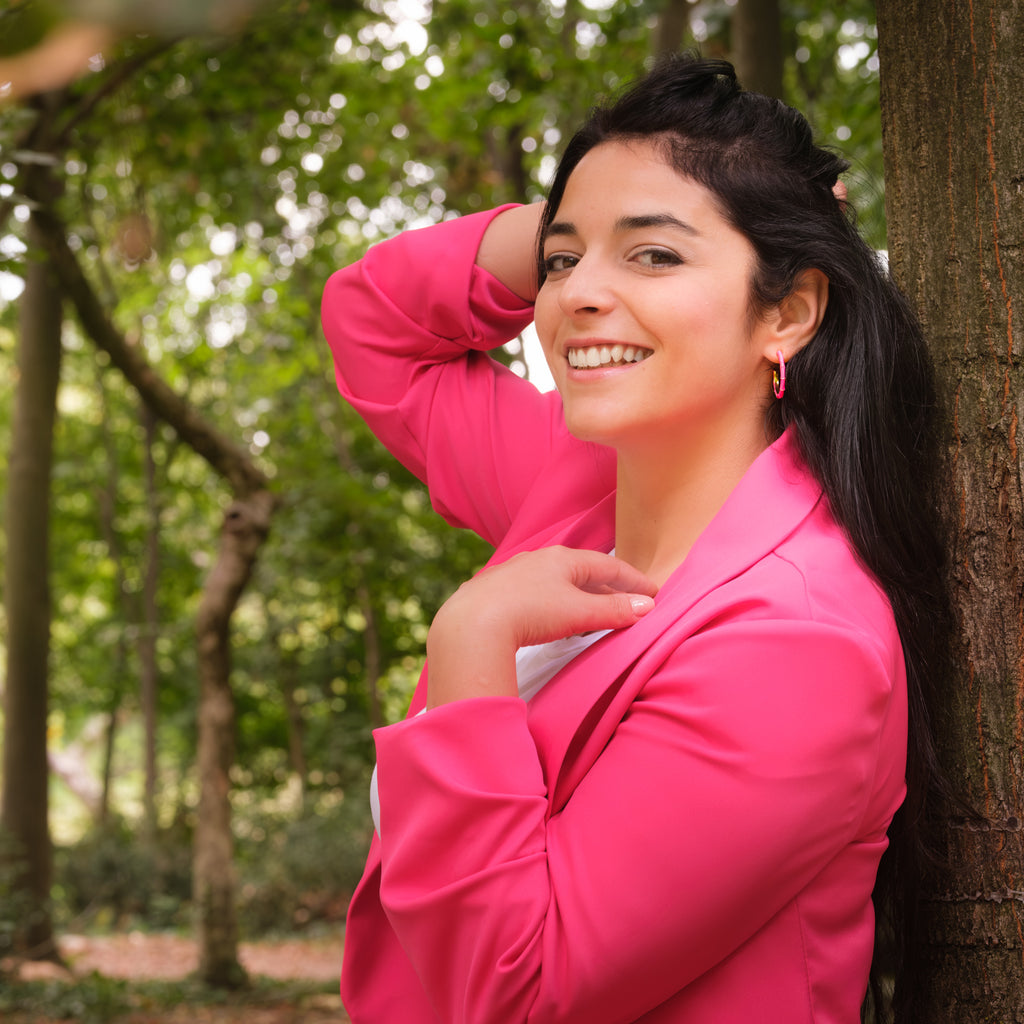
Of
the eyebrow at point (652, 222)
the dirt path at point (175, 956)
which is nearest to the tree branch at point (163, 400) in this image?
the dirt path at point (175, 956)

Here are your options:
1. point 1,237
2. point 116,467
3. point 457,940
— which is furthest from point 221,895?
point 116,467

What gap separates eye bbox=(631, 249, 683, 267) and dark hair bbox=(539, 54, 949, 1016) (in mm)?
105

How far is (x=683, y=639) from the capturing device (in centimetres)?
131

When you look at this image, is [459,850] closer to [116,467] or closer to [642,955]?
[642,955]

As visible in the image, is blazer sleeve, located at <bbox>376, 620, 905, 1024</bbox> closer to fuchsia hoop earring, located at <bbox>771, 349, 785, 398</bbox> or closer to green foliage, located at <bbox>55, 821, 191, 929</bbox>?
fuchsia hoop earring, located at <bbox>771, 349, 785, 398</bbox>

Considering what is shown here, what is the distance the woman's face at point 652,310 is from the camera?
148 cm

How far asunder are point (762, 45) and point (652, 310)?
323 cm

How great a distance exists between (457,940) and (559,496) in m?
0.87

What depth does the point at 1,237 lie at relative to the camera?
409 cm

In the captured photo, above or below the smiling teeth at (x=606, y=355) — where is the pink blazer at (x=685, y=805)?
below

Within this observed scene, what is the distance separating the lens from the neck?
162 centimetres

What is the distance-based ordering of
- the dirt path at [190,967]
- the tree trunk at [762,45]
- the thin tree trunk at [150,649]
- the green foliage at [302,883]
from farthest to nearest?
the thin tree trunk at [150,649], the green foliage at [302,883], the dirt path at [190,967], the tree trunk at [762,45]

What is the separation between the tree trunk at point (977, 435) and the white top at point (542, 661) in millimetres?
529

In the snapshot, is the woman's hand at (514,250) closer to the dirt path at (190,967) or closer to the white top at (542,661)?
the white top at (542,661)
